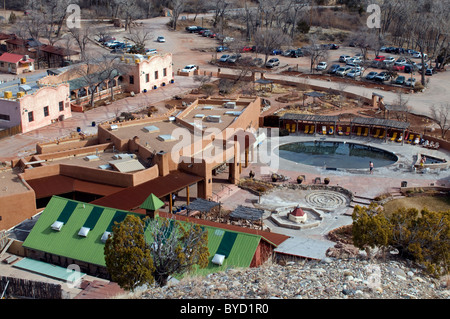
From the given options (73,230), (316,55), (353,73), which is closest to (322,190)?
(73,230)

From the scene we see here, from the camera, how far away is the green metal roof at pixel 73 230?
31812 millimetres

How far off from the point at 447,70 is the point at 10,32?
75361 millimetres

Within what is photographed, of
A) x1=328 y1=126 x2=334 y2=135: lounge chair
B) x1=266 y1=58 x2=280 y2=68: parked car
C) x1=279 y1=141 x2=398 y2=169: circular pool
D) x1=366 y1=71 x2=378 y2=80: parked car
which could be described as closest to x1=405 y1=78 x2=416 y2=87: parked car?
x1=366 y1=71 x2=378 y2=80: parked car

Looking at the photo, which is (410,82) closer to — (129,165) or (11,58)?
(129,165)

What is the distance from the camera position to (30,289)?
26859 mm

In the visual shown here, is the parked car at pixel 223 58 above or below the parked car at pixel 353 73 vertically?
above

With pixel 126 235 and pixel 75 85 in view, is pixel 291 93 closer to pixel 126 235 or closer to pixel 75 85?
pixel 75 85

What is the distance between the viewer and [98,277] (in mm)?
31375

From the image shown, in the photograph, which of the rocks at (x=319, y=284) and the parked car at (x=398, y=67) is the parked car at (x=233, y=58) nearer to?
the parked car at (x=398, y=67)

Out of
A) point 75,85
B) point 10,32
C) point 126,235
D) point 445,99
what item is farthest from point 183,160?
point 10,32

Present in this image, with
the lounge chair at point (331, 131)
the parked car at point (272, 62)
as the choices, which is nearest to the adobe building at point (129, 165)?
the lounge chair at point (331, 131)

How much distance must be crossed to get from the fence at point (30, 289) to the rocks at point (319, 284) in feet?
20.9

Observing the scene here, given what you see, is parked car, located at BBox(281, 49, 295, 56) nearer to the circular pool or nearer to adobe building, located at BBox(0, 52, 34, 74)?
adobe building, located at BBox(0, 52, 34, 74)

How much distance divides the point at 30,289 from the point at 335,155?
34141mm
